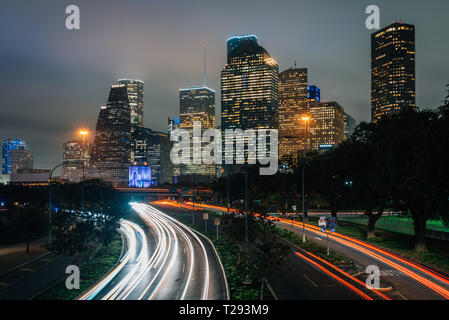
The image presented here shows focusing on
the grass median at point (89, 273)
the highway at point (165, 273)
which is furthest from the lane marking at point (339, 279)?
the grass median at point (89, 273)

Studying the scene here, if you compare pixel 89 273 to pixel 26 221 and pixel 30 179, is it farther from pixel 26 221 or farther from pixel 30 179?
pixel 30 179

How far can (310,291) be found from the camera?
23.3 meters

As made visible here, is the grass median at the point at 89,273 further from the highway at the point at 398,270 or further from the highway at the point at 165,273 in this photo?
the highway at the point at 398,270

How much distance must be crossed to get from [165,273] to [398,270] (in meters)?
20.3

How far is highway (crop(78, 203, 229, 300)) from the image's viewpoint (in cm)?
2297

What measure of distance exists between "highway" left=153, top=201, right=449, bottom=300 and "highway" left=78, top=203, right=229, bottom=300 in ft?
25.1

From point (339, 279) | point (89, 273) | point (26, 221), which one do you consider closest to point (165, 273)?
point (89, 273)

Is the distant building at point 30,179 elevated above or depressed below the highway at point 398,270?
above

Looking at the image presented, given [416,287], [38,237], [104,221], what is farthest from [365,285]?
[38,237]

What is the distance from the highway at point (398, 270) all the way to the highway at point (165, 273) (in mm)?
7638

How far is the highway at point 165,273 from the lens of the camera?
22969 mm

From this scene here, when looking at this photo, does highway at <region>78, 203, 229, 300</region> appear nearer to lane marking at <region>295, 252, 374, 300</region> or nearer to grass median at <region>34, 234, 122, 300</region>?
grass median at <region>34, 234, 122, 300</region>
